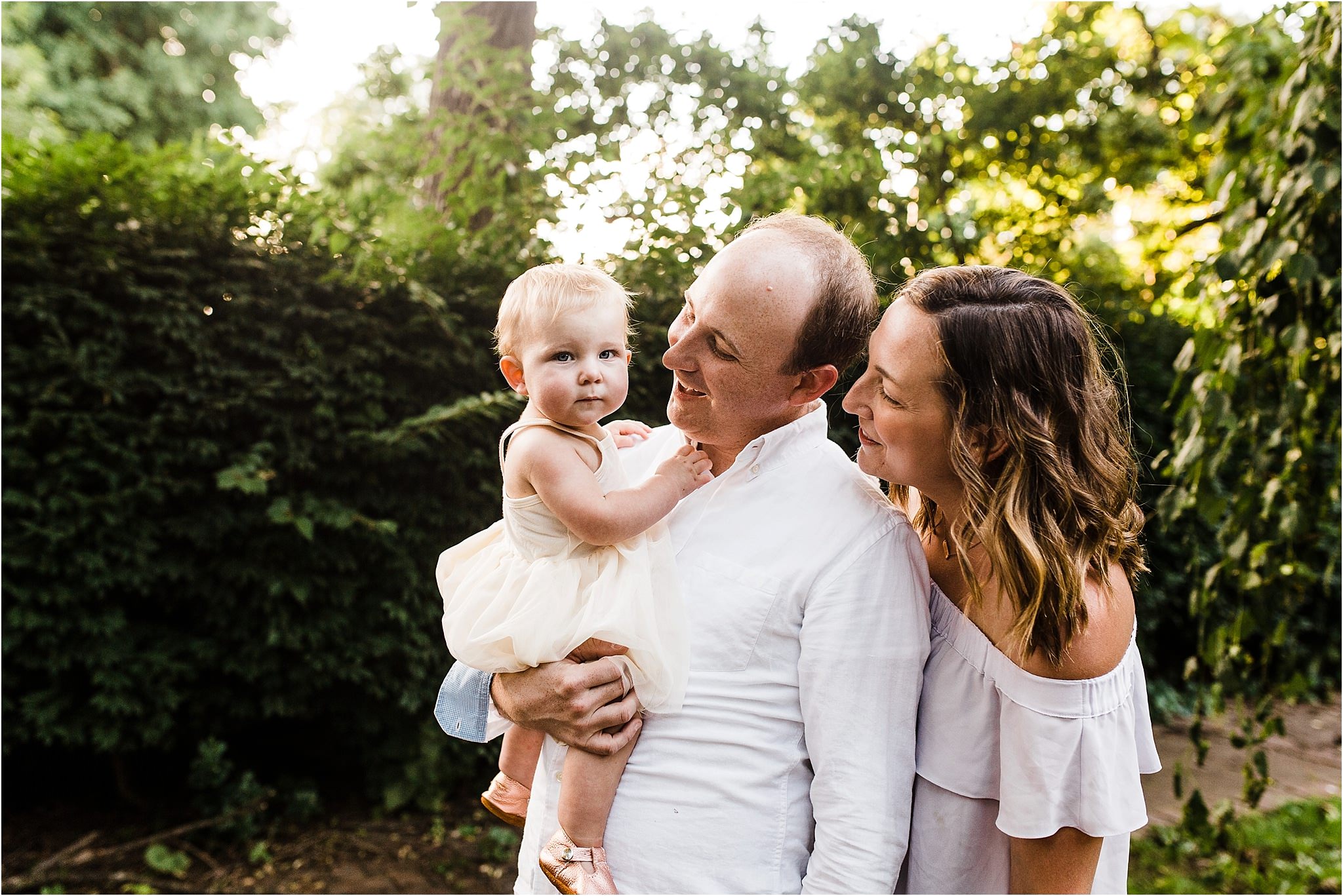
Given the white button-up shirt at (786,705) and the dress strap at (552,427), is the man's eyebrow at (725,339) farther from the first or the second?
the dress strap at (552,427)

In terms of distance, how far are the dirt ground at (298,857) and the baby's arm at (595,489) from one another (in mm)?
2720

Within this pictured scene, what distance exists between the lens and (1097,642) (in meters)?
1.33

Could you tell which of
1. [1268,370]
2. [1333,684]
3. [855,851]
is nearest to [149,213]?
[855,851]

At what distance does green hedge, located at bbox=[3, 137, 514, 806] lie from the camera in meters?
3.38

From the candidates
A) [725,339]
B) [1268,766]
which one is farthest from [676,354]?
[1268,766]

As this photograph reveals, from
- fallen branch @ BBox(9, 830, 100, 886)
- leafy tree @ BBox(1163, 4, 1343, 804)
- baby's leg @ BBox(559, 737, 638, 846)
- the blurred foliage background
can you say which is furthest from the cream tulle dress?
fallen branch @ BBox(9, 830, 100, 886)

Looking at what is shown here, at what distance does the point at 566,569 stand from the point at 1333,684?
7269 millimetres

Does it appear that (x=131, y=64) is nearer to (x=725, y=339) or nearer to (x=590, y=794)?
(x=725, y=339)

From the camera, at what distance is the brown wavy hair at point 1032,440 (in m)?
1.32

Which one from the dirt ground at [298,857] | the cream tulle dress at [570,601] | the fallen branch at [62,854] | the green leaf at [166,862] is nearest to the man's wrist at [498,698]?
the cream tulle dress at [570,601]

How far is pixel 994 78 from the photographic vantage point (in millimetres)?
7012

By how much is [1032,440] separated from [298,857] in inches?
143

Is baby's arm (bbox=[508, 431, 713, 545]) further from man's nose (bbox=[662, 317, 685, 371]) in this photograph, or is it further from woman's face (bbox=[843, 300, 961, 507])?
woman's face (bbox=[843, 300, 961, 507])

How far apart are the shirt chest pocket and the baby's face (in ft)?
1.31
